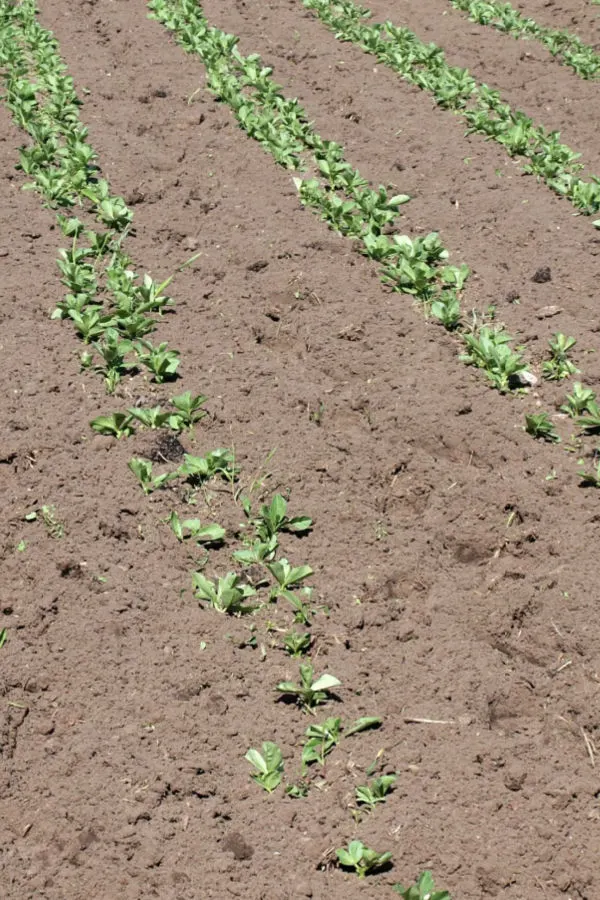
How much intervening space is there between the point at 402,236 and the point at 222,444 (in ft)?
6.94

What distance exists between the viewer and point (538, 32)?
10.1m

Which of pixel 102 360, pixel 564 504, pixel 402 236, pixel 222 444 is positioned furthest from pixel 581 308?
pixel 102 360

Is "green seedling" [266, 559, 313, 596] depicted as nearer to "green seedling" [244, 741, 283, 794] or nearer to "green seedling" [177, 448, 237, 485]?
"green seedling" [177, 448, 237, 485]

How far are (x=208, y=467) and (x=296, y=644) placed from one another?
1.04 metres

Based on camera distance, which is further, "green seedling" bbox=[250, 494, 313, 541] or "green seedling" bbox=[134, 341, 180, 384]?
"green seedling" bbox=[134, 341, 180, 384]

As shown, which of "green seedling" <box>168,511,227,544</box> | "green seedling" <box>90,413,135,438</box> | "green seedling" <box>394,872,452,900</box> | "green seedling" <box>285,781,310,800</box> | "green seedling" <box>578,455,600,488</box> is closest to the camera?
"green seedling" <box>394,872,452,900</box>

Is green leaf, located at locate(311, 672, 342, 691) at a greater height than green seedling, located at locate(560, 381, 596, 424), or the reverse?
green seedling, located at locate(560, 381, 596, 424)

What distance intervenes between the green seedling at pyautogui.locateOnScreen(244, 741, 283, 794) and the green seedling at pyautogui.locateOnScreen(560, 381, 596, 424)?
237cm

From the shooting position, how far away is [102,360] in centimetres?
523

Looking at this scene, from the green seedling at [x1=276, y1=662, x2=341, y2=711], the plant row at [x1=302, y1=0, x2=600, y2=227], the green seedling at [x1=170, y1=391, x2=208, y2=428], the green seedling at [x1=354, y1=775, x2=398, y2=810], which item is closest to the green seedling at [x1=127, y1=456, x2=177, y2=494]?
the green seedling at [x1=170, y1=391, x2=208, y2=428]

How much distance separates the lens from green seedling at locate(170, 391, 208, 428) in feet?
15.7

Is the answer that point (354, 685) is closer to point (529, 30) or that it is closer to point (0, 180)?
point (0, 180)

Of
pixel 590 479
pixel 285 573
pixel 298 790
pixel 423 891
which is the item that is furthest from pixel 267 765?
pixel 590 479

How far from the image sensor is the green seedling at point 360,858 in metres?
3.20
